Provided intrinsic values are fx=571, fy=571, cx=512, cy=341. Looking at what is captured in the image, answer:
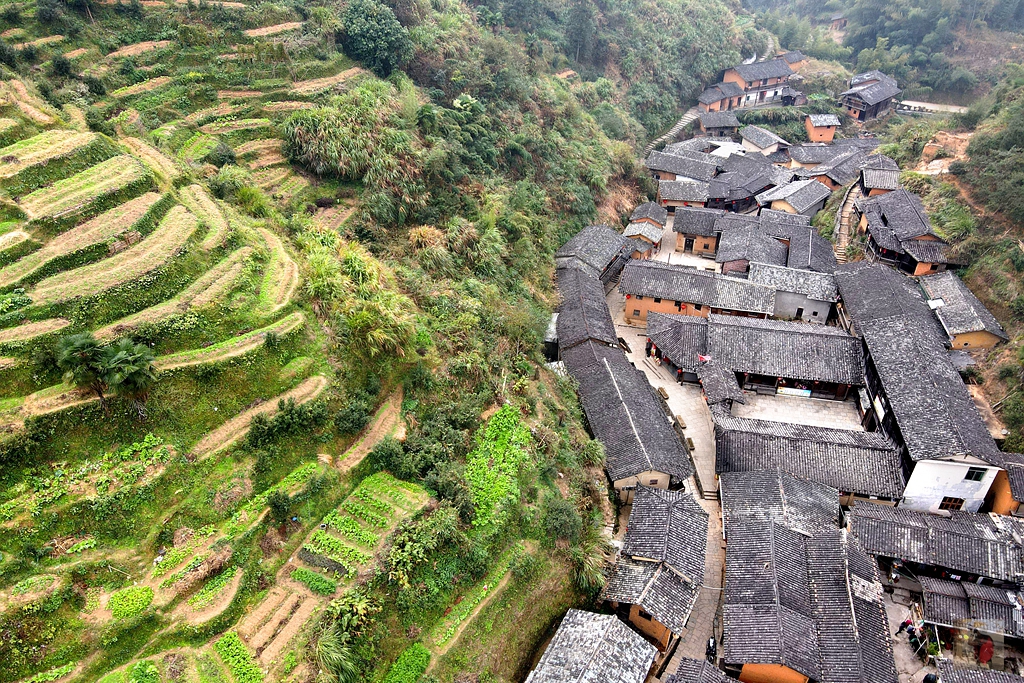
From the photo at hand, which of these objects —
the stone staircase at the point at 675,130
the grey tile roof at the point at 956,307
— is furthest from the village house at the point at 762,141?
the grey tile roof at the point at 956,307

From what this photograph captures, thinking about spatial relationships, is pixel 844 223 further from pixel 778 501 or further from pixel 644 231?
pixel 778 501

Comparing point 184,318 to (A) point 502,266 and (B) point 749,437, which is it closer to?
(A) point 502,266

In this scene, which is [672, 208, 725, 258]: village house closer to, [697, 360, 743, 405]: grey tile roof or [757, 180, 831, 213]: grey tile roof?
[757, 180, 831, 213]: grey tile roof

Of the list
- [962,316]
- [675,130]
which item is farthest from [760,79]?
[962,316]

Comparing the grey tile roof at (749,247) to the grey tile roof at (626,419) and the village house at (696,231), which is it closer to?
the village house at (696,231)

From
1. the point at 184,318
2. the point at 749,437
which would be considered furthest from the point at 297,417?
the point at 749,437

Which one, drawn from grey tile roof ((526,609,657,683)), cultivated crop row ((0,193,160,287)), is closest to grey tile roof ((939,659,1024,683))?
grey tile roof ((526,609,657,683))

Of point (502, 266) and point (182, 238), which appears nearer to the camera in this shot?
point (182, 238)
